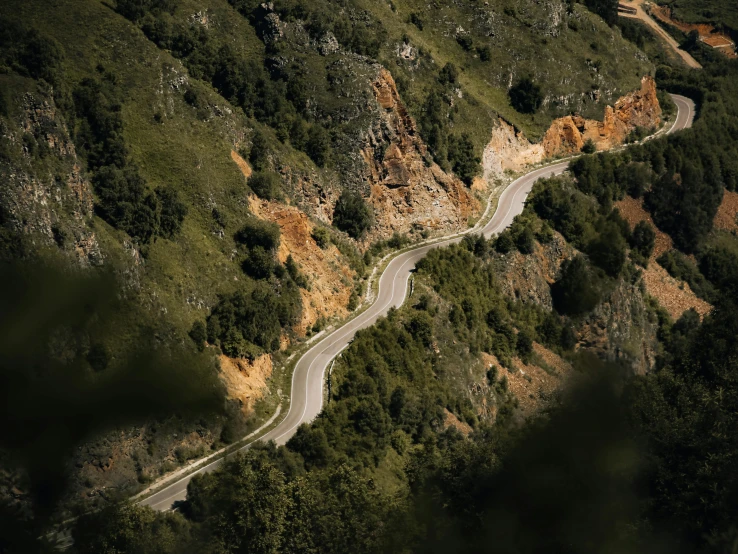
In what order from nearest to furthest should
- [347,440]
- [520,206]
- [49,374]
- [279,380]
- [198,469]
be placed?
1. [49,374]
2. [198,469]
3. [347,440]
4. [279,380]
5. [520,206]

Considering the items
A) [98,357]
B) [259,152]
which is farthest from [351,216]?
[98,357]

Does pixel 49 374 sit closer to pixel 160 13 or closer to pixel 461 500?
pixel 461 500

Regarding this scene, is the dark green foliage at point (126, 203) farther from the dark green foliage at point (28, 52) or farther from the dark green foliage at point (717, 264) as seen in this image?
the dark green foliage at point (717, 264)

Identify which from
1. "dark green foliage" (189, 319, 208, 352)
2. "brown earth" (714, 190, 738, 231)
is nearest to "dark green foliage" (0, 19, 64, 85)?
"dark green foliage" (189, 319, 208, 352)

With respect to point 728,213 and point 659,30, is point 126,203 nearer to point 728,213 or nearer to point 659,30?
point 728,213

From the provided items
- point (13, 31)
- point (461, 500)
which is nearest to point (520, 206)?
point (13, 31)
